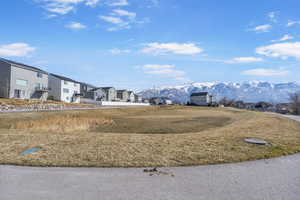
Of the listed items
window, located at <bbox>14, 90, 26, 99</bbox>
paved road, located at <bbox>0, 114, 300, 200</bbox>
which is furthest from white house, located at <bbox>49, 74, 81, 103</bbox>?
paved road, located at <bbox>0, 114, 300, 200</bbox>

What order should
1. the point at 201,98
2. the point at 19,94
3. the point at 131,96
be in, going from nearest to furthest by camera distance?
1. the point at 19,94
2. the point at 131,96
3. the point at 201,98

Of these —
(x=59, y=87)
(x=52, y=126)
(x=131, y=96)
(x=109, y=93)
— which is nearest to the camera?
(x=52, y=126)

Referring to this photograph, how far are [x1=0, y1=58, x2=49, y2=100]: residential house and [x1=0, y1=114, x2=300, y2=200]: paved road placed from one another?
40039mm

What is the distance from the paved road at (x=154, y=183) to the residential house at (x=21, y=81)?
4004 cm

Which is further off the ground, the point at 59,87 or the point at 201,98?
the point at 59,87

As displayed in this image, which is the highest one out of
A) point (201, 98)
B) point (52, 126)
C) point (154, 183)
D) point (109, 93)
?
point (109, 93)

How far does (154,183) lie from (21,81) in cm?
4438

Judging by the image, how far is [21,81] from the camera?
38906mm

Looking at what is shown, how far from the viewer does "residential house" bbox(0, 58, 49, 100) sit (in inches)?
1441

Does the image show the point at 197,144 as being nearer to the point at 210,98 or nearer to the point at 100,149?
the point at 100,149

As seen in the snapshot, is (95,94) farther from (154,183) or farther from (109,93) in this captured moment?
(154,183)

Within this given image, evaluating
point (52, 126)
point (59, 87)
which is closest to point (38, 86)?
point (59, 87)

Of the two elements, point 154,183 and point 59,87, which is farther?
point 59,87

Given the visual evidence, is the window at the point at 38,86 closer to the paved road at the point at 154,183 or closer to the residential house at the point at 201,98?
the paved road at the point at 154,183
